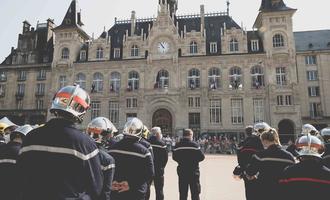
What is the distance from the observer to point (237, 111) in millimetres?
33656

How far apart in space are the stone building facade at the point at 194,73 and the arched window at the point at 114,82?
14cm

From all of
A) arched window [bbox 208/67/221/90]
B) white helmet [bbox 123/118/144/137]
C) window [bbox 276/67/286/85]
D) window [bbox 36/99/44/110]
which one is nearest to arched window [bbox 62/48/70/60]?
window [bbox 36/99/44/110]

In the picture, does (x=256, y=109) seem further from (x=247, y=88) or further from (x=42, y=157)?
(x=42, y=157)

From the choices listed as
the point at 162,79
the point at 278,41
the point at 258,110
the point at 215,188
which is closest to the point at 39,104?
the point at 162,79

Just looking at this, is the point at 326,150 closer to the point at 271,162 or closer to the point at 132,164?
the point at 271,162

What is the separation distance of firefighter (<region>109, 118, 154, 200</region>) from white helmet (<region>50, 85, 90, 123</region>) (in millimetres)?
1845

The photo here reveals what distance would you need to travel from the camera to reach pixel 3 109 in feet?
133

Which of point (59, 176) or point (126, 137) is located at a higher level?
point (126, 137)

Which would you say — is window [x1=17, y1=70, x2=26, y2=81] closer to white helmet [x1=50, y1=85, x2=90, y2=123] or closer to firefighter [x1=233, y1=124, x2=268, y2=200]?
firefighter [x1=233, y1=124, x2=268, y2=200]

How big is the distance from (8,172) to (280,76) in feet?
111

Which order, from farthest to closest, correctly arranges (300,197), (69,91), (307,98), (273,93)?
1. (307,98)
2. (273,93)
3. (300,197)
4. (69,91)

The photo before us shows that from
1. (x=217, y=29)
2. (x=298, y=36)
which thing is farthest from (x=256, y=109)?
(x=298, y=36)

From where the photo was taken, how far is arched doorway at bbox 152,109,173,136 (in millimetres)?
35562

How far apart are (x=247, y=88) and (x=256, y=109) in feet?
9.33
